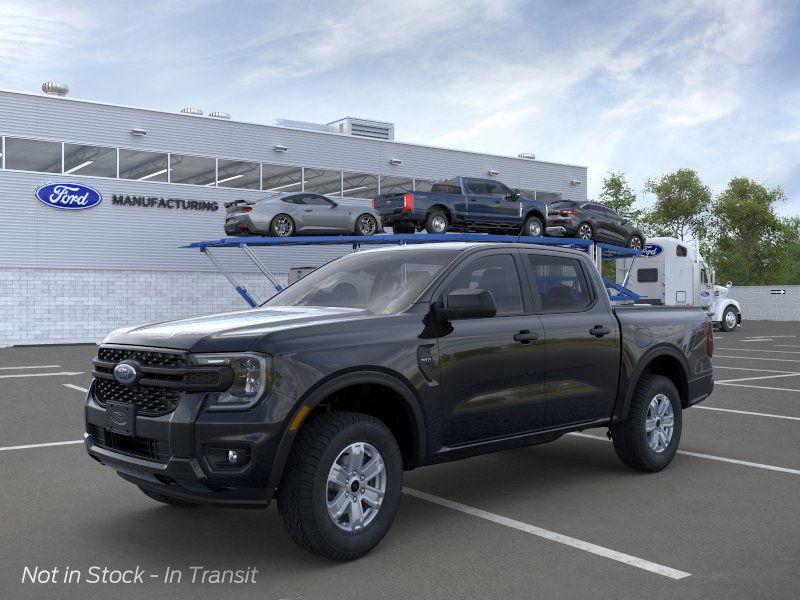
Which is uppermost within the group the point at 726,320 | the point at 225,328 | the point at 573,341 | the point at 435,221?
the point at 435,221

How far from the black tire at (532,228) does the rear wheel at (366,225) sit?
4.45m

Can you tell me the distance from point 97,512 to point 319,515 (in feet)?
6.86

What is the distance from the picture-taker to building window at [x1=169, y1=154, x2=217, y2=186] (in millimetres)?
29181

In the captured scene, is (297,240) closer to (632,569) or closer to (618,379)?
(618,379)

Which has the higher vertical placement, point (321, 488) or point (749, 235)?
point (749, 235)

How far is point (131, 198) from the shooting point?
28.2 meters

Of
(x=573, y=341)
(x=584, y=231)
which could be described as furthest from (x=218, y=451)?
(x=584, y=231)

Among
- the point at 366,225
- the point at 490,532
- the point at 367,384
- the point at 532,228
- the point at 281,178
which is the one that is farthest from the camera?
the point at 281,178

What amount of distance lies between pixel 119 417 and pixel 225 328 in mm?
812

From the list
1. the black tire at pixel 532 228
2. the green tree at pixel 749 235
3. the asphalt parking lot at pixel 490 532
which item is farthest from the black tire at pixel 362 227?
the green tree at pixel 749 235

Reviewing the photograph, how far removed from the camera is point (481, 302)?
506 cm

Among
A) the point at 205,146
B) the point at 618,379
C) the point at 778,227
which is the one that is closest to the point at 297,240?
the point at 205,146

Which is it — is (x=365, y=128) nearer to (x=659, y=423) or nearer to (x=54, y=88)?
(x=54, y=88)

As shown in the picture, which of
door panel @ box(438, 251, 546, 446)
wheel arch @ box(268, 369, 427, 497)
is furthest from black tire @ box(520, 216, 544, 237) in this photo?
wheel arch @ box(268, 369, 427, 497)
